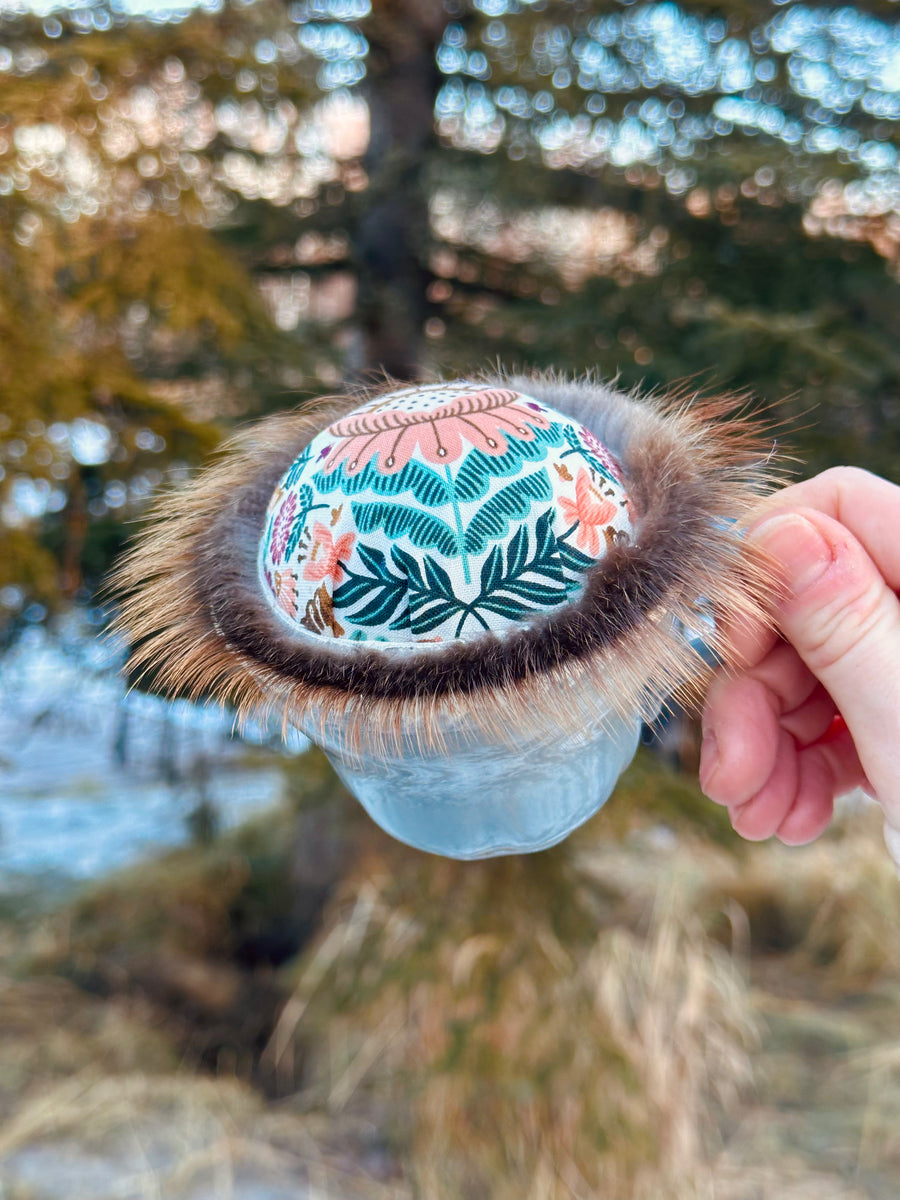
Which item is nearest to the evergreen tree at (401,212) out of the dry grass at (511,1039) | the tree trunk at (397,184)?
the tree trunk at (397,184)

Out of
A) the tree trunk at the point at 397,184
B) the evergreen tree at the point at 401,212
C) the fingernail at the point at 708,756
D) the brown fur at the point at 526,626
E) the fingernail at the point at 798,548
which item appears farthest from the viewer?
the tree trunk at the point at 397,184

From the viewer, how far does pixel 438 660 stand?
58cm

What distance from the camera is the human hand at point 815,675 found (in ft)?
2.37

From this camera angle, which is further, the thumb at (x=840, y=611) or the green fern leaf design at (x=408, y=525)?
the thumb at (x=840, y=611)

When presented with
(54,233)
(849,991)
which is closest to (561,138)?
(54,233)

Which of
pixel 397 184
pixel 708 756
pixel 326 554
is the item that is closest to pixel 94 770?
pixel 397 184

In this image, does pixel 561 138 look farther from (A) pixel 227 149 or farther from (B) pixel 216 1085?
(B) pixel 216 1085

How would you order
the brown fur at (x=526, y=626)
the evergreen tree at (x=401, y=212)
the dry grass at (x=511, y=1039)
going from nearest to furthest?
the brown fur at (x=526, y=626), the evergreen tree at (x=401, y=212), the dry grass at (x=511, y=1039)

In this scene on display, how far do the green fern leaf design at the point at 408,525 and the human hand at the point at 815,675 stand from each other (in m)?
0.28

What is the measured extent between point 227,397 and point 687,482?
5.26 feet

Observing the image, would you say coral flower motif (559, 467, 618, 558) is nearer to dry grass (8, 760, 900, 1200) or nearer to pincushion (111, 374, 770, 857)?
pincushion (111, 374, 770, 857)

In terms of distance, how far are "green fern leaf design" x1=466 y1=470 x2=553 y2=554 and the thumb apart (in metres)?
0.22

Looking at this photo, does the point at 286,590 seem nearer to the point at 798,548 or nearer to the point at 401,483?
the point at 401,483

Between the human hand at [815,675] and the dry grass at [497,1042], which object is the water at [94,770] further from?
the human hand at [815,675]
